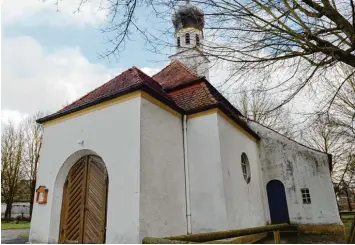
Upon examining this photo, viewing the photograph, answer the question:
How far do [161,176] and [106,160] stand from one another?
5.53ft

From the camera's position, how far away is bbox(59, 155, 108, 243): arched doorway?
26.0 ft

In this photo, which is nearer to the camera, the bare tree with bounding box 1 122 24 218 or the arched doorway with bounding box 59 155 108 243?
the arched doorway with bounding box 59 155 108 243

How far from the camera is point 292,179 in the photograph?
42.9 ft

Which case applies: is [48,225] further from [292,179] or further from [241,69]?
[292,179]

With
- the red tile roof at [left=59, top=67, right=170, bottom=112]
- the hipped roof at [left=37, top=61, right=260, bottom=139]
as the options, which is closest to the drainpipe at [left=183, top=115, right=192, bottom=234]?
the hipped roof at [left=37, top=61, right=260, bottom=139]

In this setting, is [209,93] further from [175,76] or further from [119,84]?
[119,84]

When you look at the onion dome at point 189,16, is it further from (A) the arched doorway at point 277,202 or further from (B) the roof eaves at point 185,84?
(A) the arched doorway at point 277,202

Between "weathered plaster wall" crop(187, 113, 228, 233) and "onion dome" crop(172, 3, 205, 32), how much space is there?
504 cm

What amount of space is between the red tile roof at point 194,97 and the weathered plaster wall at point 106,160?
290cm

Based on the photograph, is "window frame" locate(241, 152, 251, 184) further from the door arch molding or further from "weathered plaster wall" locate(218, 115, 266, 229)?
the door arch molding

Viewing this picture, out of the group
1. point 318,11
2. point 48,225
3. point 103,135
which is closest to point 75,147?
point 103,135

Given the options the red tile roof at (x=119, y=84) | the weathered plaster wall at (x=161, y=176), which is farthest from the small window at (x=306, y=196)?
the red tile roof at (x=119, y=84)

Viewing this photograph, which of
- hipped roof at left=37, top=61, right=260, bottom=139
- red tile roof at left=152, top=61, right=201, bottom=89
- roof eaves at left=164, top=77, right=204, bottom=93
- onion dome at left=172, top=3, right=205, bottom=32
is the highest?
red tile roof at left=152, top=61, right=201, bottom=89

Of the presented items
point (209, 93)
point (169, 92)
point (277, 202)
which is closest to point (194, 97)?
point (209, 93)
